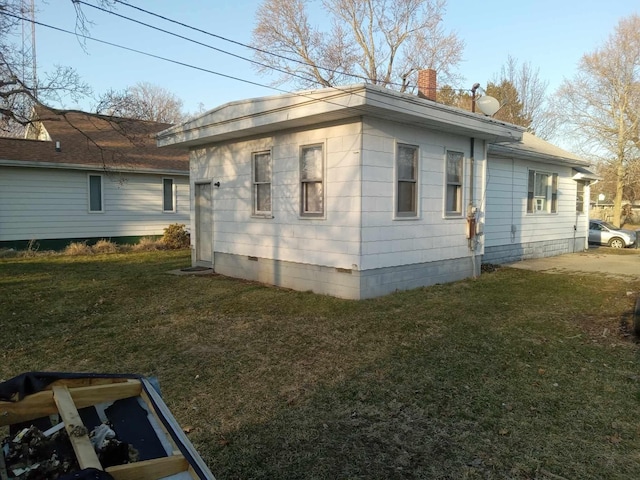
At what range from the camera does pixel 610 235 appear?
2030 centimetres

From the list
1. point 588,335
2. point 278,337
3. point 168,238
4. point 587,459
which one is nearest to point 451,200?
point 588,335

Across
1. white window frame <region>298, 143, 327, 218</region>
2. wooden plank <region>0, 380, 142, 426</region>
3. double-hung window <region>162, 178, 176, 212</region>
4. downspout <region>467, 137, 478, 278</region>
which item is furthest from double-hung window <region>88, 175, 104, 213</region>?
wooden plank <region>0, 380, 142, 426</region>

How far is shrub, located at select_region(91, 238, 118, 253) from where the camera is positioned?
50.9ft

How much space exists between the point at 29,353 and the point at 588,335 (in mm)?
6850

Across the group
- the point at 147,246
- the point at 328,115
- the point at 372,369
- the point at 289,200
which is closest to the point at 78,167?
the point at 147,246

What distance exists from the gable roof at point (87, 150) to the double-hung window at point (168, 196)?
0.68m

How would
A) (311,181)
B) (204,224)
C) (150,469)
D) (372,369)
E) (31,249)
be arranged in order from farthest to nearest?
(31,249)
(204,224)
(311,181)
(372,369)
(150,469)

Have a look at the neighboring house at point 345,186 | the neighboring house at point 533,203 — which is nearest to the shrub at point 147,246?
the neighboring house at point 345,186

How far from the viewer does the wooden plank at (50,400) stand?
1874 millimetres

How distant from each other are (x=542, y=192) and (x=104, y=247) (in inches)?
578

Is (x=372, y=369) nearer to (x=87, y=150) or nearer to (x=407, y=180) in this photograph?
(x=407, y=180)

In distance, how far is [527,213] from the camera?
43.7 ft

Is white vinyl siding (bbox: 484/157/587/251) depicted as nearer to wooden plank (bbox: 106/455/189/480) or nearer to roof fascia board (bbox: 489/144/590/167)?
roof fascia board (bbox: 489/144/590/167)

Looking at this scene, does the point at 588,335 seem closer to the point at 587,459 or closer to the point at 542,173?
the point at 587,459
